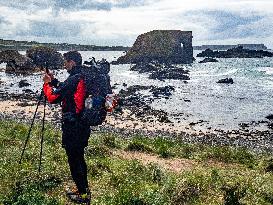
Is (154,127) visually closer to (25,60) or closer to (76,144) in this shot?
(76,144)

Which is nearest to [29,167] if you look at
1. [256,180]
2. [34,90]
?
[256,180]

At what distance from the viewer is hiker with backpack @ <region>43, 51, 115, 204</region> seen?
7395 mm

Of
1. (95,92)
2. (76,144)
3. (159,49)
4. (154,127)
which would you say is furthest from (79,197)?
(159,49)

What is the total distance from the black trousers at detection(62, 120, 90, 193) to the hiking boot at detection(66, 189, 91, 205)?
0.14 metres

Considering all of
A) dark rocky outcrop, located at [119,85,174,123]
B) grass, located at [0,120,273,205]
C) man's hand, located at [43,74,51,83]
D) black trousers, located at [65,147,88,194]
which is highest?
man's hand, located at [43,74,51,83]

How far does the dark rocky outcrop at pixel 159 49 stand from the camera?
131250mm

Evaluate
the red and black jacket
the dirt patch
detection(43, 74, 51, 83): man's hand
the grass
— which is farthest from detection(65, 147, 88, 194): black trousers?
the dirt patch

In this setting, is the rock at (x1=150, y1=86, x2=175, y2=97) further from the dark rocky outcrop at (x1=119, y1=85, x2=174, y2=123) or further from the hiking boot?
the hiking boot

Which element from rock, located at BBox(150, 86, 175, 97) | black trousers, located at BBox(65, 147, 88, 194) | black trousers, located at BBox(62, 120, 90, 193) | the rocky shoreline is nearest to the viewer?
black trousers, located at BBox(62, 120, 90, 193)

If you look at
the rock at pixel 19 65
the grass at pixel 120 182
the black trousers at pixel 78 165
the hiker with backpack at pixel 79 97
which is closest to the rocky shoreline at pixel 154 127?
the grass at pixel 120 182

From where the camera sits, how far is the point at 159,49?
434 ft

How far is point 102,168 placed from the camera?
11453 mm

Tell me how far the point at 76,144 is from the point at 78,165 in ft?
1.75

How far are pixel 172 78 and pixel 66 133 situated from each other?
6907 cm
